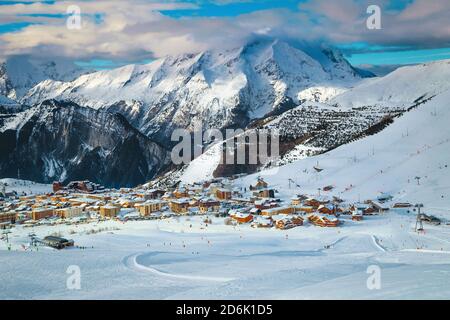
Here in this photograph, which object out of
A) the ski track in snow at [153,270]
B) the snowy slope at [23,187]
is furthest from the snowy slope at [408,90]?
the ski track in snow at [153,270]

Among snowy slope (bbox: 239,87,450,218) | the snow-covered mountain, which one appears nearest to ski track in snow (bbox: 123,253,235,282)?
snowy slope (bbox: 239,87,450,218)

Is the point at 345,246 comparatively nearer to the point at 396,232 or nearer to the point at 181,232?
the point at 396,232

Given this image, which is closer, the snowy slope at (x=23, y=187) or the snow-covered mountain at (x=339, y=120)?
the snow-covered mountain at (x=339, y=120)

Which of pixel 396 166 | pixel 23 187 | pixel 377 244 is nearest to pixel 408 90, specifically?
pixel 396 166

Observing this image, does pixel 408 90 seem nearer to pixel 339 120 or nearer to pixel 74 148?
pixel 339 120

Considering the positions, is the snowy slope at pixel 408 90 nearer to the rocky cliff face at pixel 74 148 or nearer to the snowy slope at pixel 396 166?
the rocky cliff face at pixel 74 148

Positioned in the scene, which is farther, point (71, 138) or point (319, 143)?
point (71, 138)

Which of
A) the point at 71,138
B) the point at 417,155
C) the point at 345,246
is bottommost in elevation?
the point at 345,246
